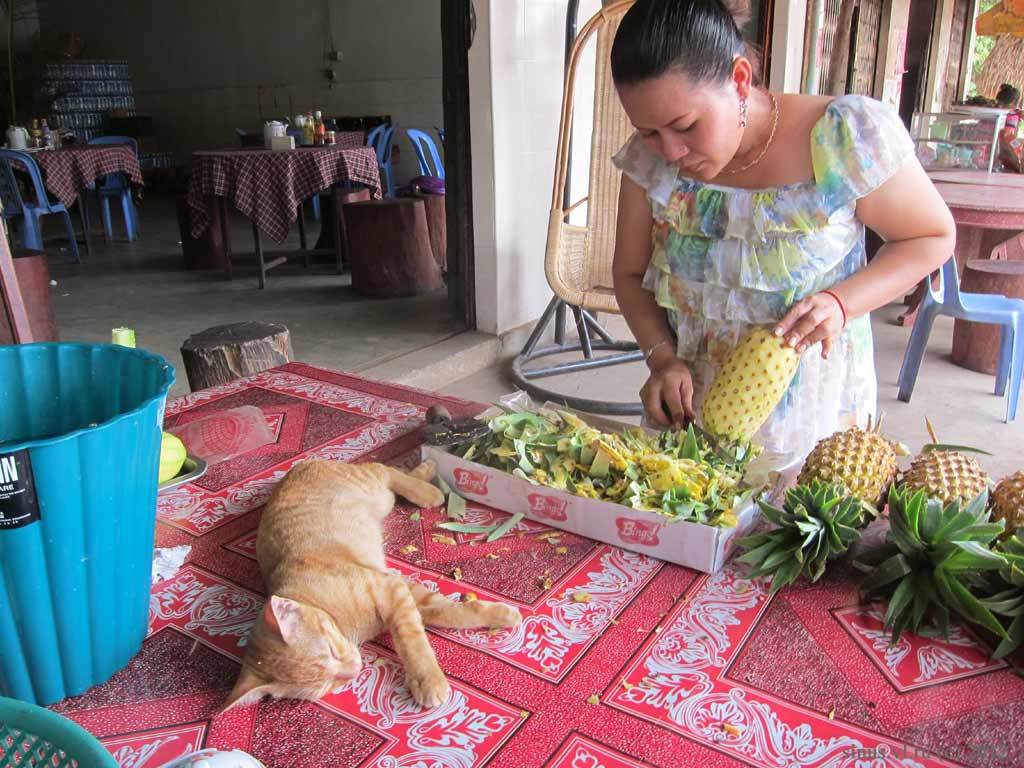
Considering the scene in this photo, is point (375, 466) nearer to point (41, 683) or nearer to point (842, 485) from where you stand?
point (41, 683)

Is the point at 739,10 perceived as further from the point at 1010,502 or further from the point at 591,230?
the point at 591,230

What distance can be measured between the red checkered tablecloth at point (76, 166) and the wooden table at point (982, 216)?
6752 mm

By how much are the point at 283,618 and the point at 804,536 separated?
684mm

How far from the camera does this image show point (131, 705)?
884 millimetres

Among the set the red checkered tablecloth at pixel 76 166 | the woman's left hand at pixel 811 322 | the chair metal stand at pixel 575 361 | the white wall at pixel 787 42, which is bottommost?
the chair metal stand at pixel 575 361

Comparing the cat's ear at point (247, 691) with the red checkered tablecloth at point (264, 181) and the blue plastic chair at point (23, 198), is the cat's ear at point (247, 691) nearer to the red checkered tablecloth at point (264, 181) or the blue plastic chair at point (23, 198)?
the red checkered tablecloth at point (264, 181)

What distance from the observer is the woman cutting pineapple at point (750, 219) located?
1271 millimetres

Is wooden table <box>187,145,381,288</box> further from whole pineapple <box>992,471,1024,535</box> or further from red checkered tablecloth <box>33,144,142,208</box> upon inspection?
whole pineapple <box>992,471,1024,535</box>

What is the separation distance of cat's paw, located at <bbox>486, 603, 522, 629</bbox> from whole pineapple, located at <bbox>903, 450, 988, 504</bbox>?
0.59 m

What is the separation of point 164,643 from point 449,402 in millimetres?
880

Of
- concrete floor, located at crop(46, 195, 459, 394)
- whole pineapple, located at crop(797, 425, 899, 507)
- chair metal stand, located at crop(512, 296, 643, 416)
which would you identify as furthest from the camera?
concrete floor, located at crop(46, 195, 459, 394)

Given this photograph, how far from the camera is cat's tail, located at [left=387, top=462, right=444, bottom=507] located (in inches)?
50.5

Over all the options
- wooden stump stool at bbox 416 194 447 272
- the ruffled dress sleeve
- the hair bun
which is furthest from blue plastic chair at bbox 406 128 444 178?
the ruffled dress sleeve

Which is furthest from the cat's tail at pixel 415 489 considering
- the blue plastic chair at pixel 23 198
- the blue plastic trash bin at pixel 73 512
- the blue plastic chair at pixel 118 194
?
the blue plastic chair at pixel 118 194
